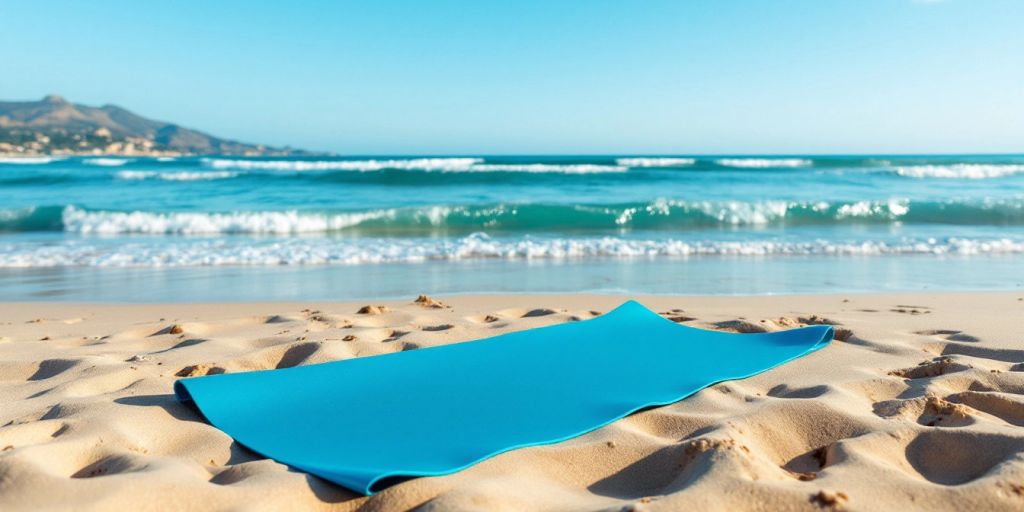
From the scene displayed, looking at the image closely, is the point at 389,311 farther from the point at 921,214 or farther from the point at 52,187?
the point at 52,187

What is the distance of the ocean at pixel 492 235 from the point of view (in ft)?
18.9

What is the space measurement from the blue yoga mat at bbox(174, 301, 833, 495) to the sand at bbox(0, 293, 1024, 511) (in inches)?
2.9

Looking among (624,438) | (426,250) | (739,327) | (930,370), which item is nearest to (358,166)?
(426,250)

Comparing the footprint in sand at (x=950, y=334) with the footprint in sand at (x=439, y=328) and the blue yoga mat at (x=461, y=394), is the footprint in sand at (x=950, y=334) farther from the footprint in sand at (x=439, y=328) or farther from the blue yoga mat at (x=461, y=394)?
the footprint in sand at (x=439, y=328)

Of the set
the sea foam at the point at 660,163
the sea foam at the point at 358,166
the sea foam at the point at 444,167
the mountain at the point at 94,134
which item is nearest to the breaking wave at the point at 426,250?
the sea foam at the point at 444,167

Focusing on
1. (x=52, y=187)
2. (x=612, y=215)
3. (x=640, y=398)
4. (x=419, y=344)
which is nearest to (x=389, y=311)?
(x=419, y=344)

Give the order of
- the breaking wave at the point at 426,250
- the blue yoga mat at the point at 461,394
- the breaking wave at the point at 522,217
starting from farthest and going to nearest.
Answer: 1. the breaking wave at the point at 522,217
2. the breaking wave at the point at 426,250
3. the blue yoga mat at the point at 461,394

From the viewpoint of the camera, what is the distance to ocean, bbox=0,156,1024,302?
576cm

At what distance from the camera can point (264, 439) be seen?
1961mm

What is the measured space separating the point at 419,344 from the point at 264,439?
4.07 feet

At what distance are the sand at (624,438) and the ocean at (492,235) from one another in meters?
1.99

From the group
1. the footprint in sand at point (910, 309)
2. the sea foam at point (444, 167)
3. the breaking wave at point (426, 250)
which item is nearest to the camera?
the footprint in sand at point (910, 309)

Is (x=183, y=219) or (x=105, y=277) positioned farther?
(x=183, y=219)

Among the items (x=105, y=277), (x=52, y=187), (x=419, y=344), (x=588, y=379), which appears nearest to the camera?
(x=588, y=379)
